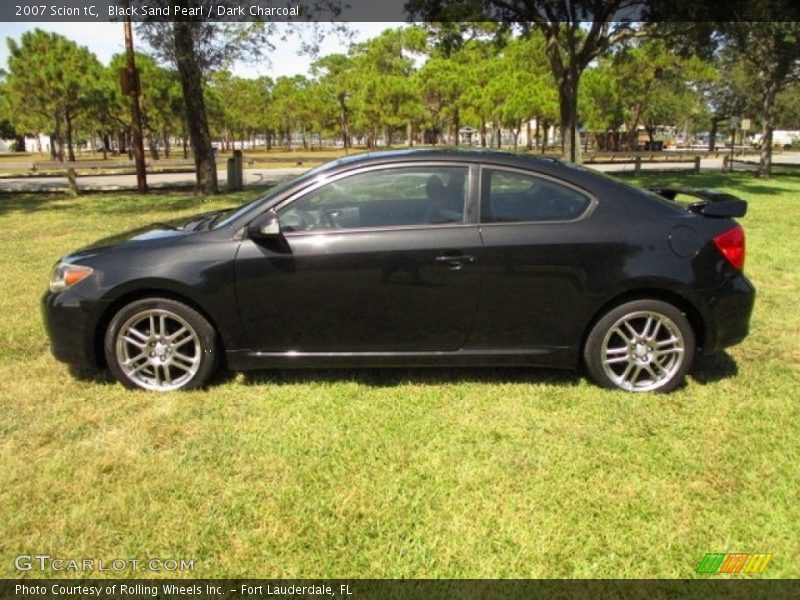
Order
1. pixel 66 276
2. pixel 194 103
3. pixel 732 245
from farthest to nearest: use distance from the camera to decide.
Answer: pixel 194 103, pixel 66 276, pixel 732 245

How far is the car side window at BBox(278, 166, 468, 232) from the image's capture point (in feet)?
12.3

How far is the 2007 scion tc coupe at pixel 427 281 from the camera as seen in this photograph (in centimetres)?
367

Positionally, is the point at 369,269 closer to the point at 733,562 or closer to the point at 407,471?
the point at 407,471

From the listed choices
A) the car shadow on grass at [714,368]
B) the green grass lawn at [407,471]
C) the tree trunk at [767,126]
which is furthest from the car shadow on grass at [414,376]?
the tree trunk at [767,126]

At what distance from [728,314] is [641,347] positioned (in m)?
0.57

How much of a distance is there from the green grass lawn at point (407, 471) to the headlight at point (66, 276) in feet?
2.29

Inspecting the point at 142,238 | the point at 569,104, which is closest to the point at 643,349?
the point at 142,238

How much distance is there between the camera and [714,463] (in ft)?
10.2

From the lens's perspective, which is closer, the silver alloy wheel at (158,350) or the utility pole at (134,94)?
the silver alloy wheel at (158,350)

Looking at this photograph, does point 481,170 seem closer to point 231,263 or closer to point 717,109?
point 231,263

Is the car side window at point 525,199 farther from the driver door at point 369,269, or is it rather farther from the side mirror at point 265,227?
the side mirror at point 265,227

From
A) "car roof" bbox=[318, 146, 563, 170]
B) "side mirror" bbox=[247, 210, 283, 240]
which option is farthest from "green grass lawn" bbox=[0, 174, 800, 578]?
"car roof" bbox=[318, 146, 563, 170]

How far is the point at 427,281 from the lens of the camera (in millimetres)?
3666

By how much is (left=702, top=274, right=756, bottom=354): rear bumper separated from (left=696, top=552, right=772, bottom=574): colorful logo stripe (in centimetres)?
161
